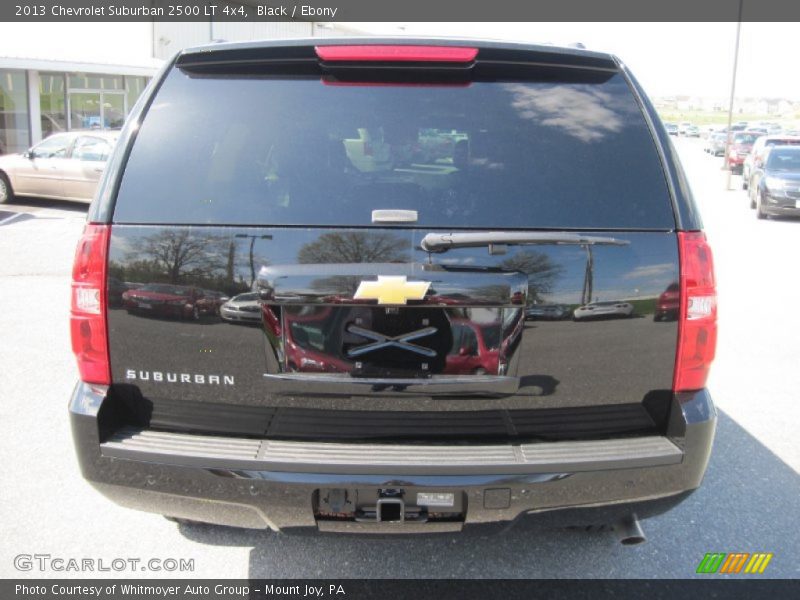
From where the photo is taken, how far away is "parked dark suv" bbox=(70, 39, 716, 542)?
2312 mm

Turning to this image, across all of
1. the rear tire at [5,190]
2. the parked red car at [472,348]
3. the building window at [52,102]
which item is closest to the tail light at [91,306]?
the parked red car at [472,348]

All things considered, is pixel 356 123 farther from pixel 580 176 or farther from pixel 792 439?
pixel 792 439

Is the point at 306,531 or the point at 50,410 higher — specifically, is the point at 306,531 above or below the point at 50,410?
above

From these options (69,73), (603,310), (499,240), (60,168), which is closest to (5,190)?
(60,168)

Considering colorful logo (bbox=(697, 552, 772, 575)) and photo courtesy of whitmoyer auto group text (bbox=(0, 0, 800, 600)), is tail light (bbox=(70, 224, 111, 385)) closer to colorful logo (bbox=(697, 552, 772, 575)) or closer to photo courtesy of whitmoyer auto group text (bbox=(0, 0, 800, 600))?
photo courtesy of whitmoyer auto group text (bbox=(0, 0, 800, 600))

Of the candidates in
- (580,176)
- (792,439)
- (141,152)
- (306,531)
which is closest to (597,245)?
(580,176)

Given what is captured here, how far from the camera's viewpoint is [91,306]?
243cm

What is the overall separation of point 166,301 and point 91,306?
0.91 ft

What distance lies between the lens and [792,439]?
4602 millimetres

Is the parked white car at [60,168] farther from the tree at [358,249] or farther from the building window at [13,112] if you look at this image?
the tree at [358,249]

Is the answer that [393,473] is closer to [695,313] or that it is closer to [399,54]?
[695,313]

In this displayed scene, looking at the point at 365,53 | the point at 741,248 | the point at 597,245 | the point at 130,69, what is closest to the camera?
the point at 597,245

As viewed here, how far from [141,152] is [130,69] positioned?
27.5 m

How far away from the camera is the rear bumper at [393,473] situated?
2303 millimetres
